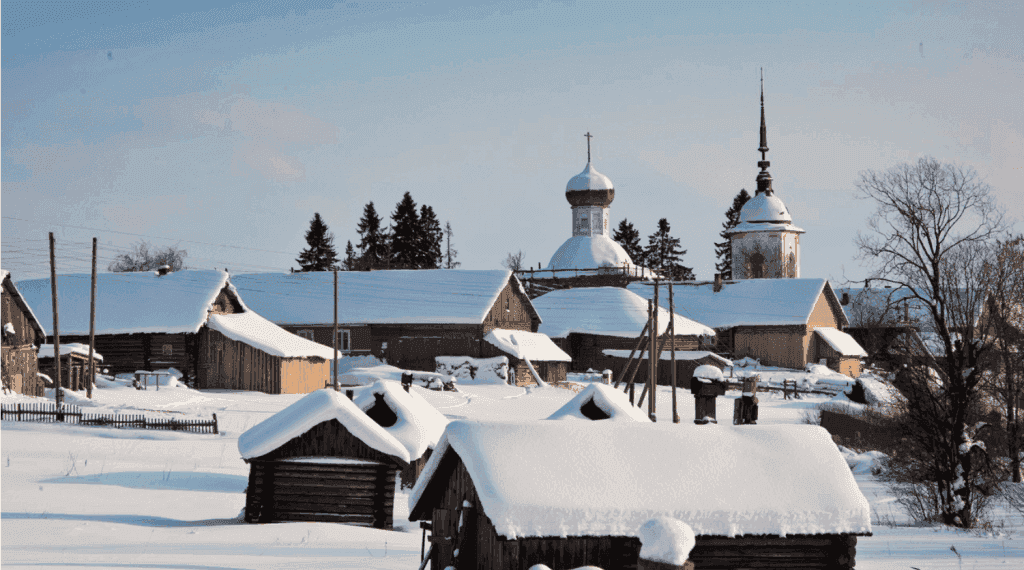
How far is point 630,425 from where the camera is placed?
483 inches

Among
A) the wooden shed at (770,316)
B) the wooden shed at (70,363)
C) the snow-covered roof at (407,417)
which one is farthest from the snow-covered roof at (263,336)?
the wooden shed at (770,316)

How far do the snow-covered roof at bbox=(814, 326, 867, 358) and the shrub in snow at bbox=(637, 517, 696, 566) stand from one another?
6325cm

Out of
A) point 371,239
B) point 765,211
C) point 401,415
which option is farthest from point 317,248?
point 401,415

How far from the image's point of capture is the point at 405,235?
329ft

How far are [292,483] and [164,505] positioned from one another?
2.76m

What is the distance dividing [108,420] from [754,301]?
47877 mm

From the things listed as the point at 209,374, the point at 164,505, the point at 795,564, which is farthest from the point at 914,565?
the point at 209,374

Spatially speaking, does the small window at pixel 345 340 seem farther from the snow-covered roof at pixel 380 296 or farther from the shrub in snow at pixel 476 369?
the shrub in snow at pixel 476 369

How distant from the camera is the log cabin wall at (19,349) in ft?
132

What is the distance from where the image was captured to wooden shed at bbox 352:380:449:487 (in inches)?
877

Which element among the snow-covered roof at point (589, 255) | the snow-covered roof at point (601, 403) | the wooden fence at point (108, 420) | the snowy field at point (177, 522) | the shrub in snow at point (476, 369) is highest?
the snow-covered roof at point (589, 255)

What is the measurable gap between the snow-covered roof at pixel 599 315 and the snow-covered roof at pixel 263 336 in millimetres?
17380

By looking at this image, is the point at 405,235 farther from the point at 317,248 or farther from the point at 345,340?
the point at 345,340

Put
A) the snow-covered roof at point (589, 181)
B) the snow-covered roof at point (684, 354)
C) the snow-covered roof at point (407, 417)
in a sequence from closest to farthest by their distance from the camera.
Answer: the snow-covered roof at point (407, 417), the snow-covered roof at point (684, 354), the snow-covered roof at point (589, 181)
